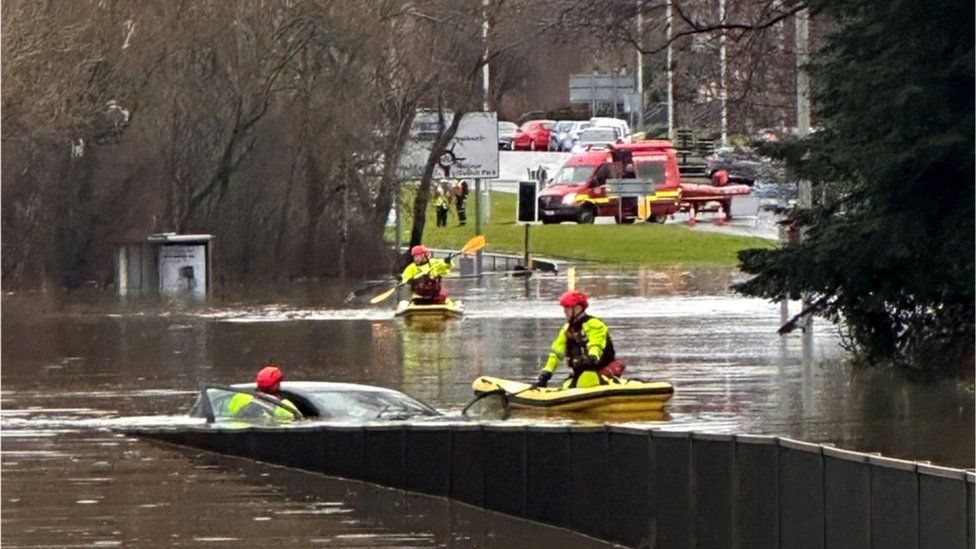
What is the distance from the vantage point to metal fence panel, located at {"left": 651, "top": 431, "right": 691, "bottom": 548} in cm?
1430

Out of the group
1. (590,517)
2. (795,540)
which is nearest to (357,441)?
(590,517)

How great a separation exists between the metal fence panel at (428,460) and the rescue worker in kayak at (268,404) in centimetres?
305

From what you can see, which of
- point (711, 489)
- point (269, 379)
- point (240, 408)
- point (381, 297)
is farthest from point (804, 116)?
point (711, 489)

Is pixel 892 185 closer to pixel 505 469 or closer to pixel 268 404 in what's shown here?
pixel 505 469

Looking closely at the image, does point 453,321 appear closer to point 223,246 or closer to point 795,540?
point 223,246

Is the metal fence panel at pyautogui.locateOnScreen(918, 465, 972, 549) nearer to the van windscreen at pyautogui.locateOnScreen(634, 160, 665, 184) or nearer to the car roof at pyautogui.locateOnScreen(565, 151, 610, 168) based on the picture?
the van windscreen at pyautogui.locateOnScreen(634, 160, 665, 184)

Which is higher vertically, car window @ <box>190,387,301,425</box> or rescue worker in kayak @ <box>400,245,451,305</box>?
rescue worker in kayak @ <box>400,245,451,305</box>

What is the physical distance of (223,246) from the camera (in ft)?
158

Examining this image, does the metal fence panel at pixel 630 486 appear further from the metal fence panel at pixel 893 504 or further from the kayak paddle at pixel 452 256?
the kayak paddle at pixel 452 256

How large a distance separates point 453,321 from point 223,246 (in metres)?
13.3

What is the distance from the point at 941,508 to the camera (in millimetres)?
11383

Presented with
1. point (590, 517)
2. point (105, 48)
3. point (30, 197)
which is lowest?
point (590, 517)

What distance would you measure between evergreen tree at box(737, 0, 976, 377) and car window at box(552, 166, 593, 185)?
38902mm

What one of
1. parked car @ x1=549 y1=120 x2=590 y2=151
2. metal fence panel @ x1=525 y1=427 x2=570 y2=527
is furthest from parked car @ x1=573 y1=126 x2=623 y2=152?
metal fence panel @ x1=525 y1=427 x2=570 y2=527
